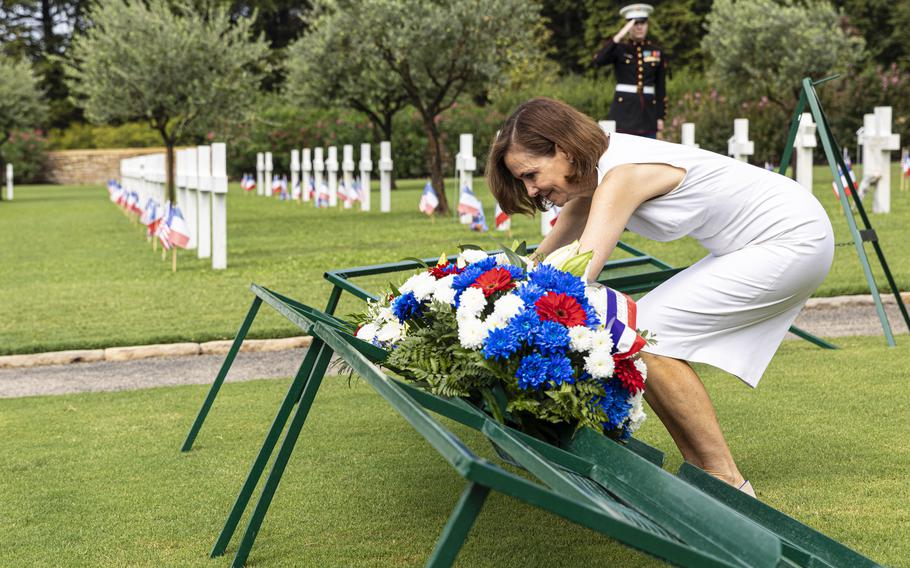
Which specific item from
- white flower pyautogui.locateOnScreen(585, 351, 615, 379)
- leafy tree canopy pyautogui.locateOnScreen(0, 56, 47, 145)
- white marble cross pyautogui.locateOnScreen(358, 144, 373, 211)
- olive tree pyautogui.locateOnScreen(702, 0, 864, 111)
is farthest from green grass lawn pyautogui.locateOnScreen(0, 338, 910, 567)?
leafy tree canopy pyautogui.locateOnScreen(0, 56, 47, 145)

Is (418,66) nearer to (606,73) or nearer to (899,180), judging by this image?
(899,180)

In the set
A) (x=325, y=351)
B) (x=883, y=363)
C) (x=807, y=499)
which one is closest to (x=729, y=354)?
(x=807, y=499)

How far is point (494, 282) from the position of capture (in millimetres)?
3096

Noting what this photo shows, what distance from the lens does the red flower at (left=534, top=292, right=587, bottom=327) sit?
9.64 feet

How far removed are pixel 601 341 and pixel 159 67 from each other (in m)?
22.0

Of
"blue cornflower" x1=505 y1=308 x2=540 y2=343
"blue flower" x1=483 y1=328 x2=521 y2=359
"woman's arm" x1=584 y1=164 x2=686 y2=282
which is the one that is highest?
"woman's arm" x1=584 y1=164 x2=686 y2=282

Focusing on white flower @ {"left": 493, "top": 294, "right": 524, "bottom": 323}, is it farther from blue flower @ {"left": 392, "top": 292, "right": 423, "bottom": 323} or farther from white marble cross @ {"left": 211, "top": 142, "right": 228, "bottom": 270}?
white marble cross @ {"left": 211, "top": 142, "right": 228, "bottom": 270}

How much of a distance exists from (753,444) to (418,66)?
1658cm

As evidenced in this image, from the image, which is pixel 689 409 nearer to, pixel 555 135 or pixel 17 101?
pixel 555 135

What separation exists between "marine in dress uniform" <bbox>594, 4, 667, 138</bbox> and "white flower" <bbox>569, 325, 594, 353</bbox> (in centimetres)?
1128

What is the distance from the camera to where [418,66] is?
67.5ft

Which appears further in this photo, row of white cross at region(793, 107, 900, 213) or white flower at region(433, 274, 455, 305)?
row of white cross at region(793, 107, 900, 213)

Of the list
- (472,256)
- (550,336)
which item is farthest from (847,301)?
(550,336)

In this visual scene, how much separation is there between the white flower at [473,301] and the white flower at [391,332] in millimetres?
366
